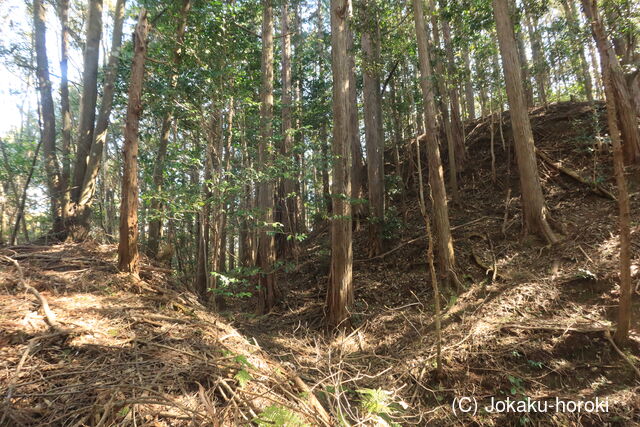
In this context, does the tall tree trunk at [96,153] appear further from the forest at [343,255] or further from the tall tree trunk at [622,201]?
the tall tree trunk at [622,201]

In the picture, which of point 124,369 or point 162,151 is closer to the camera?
point 124,369

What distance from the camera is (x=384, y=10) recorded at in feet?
27.0

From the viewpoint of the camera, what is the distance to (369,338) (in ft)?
19.9

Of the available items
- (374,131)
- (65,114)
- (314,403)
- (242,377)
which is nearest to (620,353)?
(314,403)

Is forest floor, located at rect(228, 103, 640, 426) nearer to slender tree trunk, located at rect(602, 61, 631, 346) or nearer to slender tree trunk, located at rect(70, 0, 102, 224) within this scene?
slender tree trunk, located at rect(602, 61, 631, 346)

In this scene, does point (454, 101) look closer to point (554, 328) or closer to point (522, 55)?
point (522, 55)

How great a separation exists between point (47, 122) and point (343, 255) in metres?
8.88

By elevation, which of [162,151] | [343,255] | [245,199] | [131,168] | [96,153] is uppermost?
[96,153]

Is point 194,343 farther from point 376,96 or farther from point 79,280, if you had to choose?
point 376,96

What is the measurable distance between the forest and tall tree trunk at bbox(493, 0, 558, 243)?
0.04 meters

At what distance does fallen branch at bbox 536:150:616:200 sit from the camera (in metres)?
6.81

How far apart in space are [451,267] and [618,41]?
843cm

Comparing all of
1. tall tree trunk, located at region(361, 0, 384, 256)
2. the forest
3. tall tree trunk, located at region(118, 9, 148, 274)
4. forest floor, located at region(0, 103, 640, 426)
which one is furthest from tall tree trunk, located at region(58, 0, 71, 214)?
tall tree trunk, located at region(361, 0, 384, 256)

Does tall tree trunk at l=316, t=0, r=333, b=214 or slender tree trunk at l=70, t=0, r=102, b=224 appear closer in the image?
slender tree trunk at l=70, t=0, r=102, b=224
